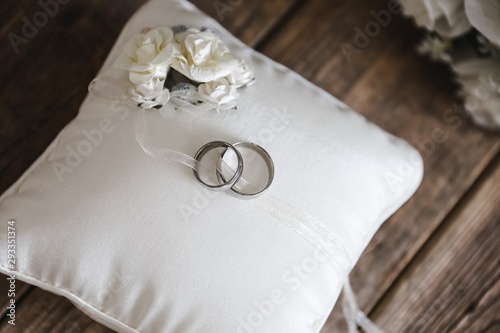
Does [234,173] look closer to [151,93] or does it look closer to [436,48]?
[151,93]

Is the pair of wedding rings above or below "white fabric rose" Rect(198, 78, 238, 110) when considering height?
below

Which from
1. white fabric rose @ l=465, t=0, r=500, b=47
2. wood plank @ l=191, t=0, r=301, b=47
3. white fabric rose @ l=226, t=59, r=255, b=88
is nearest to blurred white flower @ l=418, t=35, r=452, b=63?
white fabric rose @ l=465, t=0, r=500, b=47

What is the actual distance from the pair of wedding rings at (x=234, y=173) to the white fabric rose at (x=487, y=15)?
0.33m

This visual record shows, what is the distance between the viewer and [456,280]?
79 cm

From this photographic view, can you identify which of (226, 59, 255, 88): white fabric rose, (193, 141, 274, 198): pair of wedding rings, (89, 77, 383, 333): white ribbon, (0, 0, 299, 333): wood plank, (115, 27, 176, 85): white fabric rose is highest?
(226, 59, 255, 88): white fabric rose

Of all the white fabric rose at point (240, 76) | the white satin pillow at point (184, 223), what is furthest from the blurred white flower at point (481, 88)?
the white fabric rose at point (240, 76)

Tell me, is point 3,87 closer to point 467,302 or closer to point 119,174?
point 119,174

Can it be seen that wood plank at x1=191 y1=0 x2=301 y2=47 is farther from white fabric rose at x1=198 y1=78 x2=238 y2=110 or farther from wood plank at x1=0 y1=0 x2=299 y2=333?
white fabric rose at x1=198 y1=78 x2=238 y2=110

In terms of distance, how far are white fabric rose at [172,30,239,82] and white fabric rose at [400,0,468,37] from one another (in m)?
0.31

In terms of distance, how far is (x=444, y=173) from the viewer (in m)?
0.82

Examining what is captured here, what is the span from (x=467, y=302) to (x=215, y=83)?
0.54 meters

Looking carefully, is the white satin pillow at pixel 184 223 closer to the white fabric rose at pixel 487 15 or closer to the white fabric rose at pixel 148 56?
the white fabric rose at pixel 148 56

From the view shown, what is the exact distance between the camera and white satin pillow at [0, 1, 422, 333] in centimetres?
57

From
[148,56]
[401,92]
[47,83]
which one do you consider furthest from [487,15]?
[47,83]
